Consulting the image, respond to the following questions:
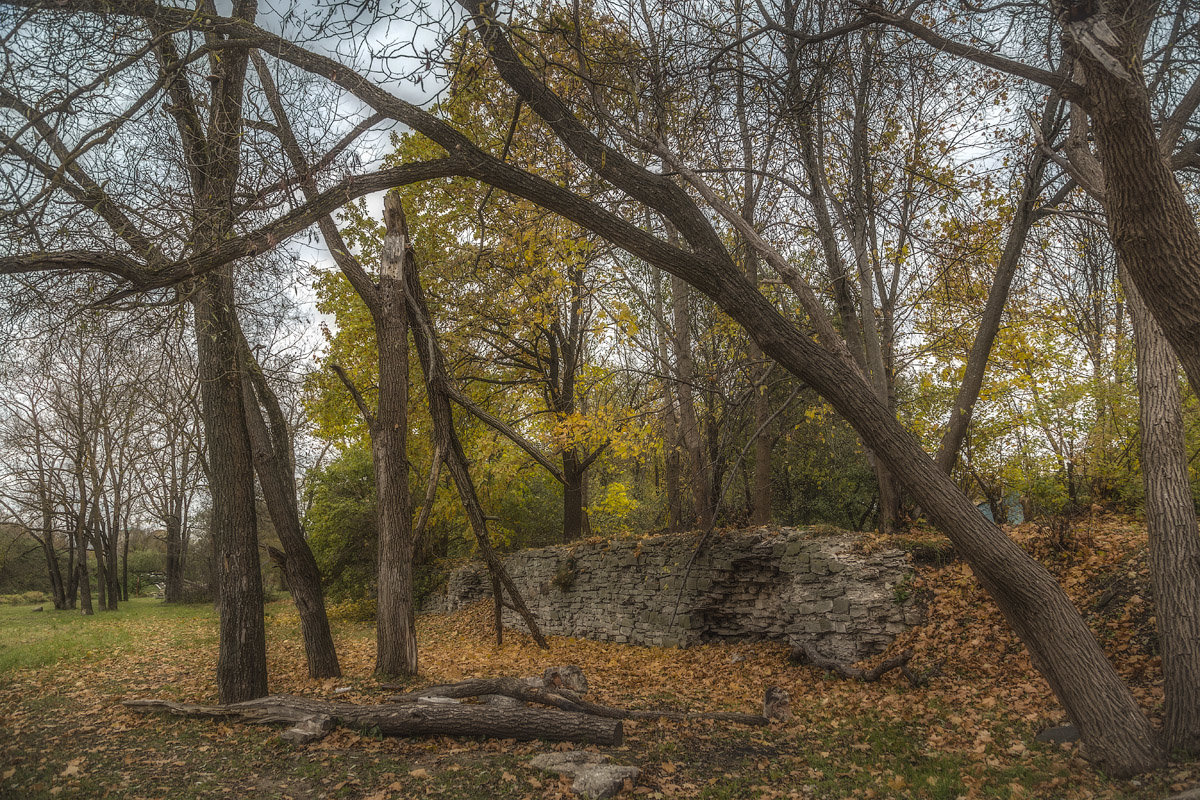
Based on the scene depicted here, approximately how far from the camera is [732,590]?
9.45 metres

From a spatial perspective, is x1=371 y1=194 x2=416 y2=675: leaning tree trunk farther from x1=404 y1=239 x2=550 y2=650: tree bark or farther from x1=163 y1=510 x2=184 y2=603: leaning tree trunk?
x1=163 y1=510 x2=184 y2=603: leaning tree trunk

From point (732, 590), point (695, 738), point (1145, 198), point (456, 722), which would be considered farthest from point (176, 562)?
point (1145, 198)

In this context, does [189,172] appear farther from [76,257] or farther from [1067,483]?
[1067,483]

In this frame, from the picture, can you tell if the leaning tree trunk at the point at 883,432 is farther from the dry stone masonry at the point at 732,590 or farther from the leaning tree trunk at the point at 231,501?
the leaning tree trunk at the point at 231,501

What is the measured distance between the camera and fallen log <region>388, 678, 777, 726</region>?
5609 mm

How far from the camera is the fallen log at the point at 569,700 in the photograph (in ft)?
18.4

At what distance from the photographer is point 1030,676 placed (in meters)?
5.78

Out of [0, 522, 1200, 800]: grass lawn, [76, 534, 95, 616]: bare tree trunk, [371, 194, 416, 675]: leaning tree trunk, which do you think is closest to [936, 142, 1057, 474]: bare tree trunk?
[0, 522, 1200, 800]: grass lawn

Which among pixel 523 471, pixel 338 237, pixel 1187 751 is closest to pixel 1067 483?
pixel 1187 751

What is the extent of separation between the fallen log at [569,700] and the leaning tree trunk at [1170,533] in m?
2.84

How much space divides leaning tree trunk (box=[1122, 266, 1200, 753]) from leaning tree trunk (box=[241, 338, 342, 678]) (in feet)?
24.8

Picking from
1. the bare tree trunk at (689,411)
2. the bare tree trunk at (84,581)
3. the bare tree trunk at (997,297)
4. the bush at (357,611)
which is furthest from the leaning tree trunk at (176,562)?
the bare tree trunk at (997,297)

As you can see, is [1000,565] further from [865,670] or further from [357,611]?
[357,611]

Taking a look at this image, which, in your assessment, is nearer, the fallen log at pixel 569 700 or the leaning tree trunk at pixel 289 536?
the fallen log at pixel 569 700
